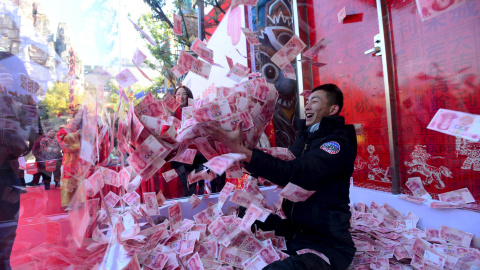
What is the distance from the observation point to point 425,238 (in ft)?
7.41

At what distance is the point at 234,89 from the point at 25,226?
1356mm

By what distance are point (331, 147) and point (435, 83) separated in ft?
4.49

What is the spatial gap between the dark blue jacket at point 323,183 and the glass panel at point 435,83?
1.06 m

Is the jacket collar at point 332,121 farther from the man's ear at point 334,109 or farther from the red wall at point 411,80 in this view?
the red wall at point 411,80

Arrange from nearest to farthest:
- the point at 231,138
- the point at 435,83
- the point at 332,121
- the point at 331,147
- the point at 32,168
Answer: the point at 32,168 < the point at 231,138 < the point at 331,147 < the point at 332,121 < the point at 435,83

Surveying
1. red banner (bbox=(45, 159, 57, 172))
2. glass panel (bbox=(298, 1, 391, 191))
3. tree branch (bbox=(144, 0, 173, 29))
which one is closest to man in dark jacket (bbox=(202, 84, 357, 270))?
red banner (bbox=(45, 159, 57, 172))

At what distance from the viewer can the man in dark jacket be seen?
1.55 meters

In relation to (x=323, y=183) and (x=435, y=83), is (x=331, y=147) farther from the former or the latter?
(x=435, y=83)

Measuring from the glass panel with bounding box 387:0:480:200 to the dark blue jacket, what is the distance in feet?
3.46

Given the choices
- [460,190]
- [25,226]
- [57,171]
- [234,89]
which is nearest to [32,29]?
[57,171]

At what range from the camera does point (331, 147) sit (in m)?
1.70

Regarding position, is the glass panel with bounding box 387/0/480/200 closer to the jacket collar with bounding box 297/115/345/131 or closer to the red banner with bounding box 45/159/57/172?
the jacket collar with bounding box 297/115/345/131

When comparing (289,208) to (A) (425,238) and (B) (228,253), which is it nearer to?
(B) (228,253)

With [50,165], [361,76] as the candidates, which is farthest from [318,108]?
[50,165]
